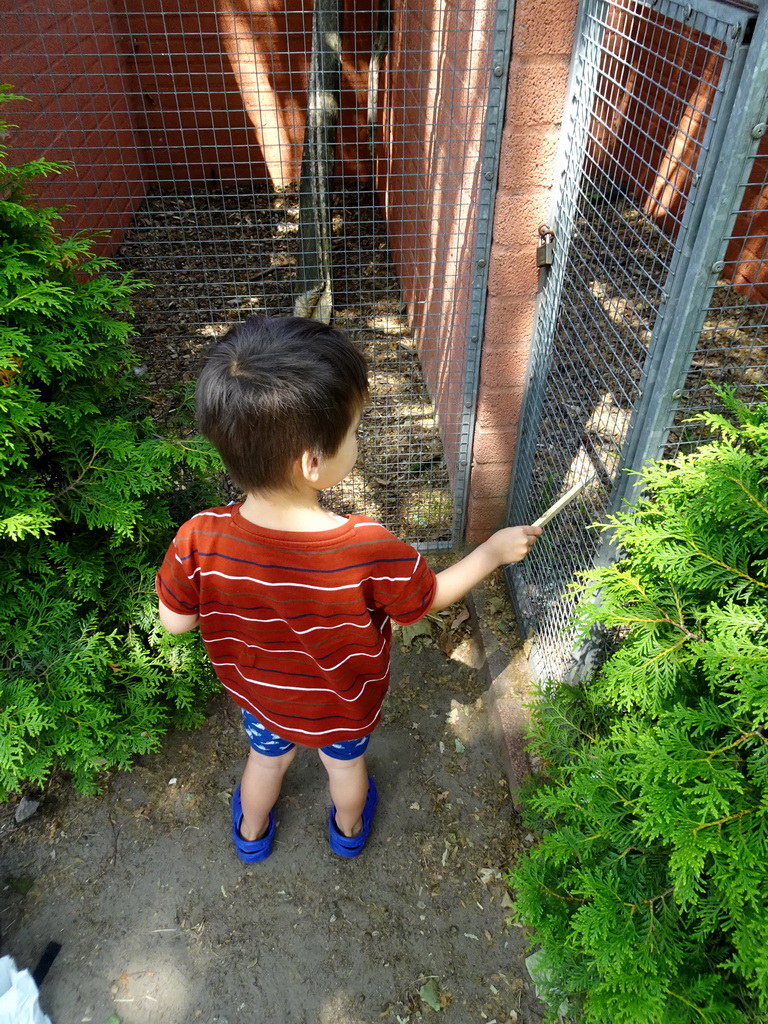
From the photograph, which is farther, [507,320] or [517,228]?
[507,320]

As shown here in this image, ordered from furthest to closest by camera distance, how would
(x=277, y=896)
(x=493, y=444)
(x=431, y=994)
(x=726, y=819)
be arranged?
(x=493, y=444) < (x=277, y=896) < (x=431, y=994) < (x=726, y=819)

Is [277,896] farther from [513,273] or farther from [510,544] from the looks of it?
[513,273]

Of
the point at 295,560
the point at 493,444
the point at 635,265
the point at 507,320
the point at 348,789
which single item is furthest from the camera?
the point at 493,444

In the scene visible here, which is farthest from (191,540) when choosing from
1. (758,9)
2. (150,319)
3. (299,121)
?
(299,121)

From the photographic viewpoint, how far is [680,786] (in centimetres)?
135

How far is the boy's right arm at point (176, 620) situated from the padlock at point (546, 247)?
1698 mm

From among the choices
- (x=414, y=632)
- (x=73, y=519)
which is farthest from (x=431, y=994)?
(x=73, y=519)

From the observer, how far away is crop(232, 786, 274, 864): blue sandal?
2443 millimetres

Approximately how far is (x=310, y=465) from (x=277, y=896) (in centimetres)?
159

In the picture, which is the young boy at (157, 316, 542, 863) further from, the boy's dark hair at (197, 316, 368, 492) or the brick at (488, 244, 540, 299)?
the brick at (488, 244, 540, 299)

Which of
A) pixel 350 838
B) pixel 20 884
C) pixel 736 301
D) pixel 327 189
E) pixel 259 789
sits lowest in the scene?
pixel 20 884

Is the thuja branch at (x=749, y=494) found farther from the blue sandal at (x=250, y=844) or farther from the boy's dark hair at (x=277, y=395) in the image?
the blue sandal at (x=250, y=844)

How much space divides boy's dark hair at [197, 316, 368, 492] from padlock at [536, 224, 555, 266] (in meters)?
1.34

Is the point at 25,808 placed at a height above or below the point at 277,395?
below
